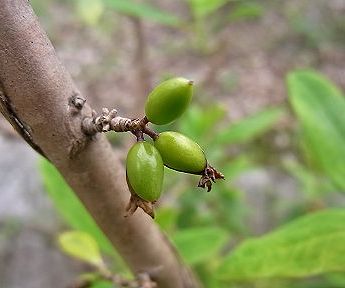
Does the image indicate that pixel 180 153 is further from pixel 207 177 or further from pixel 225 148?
pixel 225 148

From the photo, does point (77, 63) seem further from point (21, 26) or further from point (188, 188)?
point (21, 26)

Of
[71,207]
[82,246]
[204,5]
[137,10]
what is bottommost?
[82,246]

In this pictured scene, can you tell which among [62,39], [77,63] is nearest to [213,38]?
A: [77,63]

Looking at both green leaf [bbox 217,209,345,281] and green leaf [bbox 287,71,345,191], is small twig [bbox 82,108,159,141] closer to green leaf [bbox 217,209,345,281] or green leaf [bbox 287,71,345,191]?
green leaf [bbox 217,209,345,281]

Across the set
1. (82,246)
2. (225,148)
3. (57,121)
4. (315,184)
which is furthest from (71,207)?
(225,148)

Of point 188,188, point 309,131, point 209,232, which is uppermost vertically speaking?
point 188,188

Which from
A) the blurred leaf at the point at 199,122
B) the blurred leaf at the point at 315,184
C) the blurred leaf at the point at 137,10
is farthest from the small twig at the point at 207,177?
the blurred leaf at the point at 315,184

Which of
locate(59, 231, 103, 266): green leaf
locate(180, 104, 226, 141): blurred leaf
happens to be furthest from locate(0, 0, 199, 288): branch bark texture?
locate(180, 104, 226, 141): blurred leaf
